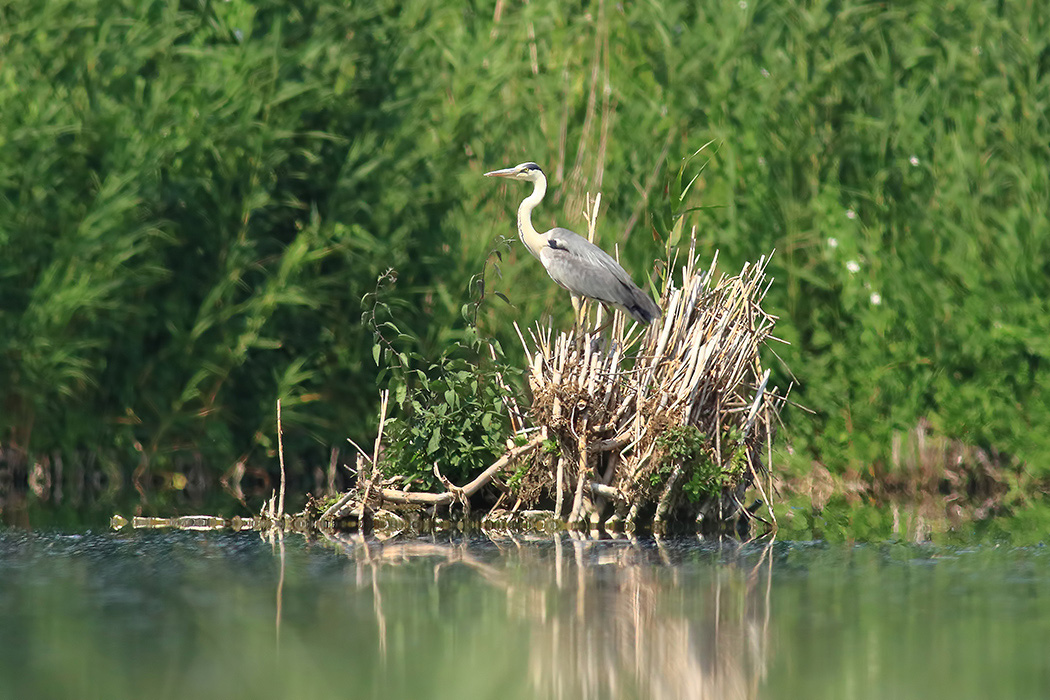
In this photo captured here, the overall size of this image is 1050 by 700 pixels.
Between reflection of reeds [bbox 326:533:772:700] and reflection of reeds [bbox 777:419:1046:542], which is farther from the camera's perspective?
reflection of reeds [bbox 777:419:1046:542]

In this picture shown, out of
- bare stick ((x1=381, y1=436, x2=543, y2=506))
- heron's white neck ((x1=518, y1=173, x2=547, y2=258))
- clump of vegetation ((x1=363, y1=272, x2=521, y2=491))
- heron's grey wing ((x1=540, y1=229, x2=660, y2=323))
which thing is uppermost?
heron's white neck ((x1=518, y1=173, x2=547, y2=258))

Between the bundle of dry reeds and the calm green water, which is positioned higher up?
the bundle of dry reeds

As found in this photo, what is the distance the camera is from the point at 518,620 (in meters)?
5.98

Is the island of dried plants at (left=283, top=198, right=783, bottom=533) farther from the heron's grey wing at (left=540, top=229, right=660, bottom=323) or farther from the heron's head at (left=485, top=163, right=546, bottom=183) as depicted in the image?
the heron's head at (left=485, top=163, right=546, bottom=183)

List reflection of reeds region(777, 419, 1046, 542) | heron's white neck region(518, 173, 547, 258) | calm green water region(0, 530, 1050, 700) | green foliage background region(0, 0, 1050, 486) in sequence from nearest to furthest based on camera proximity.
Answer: calm green water region(0, 530, 1050, 700) < heron's white neck region(518, 173, 547, 258) < reflection of reeds region(777, 419, 1046, 542) < green foliage background region(0, 0, 1050, 486)

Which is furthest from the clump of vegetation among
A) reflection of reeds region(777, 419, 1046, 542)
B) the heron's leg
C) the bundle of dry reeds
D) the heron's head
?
reflection of reeds region(777, 419, 1046, 542)

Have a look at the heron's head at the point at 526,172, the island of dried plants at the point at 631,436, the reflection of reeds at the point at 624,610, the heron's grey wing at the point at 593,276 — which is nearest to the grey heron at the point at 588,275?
the heron's grey wing at the point at 593,276

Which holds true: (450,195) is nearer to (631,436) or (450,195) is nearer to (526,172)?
(526,172)

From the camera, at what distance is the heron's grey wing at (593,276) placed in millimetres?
8859

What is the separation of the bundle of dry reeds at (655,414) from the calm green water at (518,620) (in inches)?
27.7

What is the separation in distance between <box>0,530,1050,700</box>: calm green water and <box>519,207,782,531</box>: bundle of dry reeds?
703mm

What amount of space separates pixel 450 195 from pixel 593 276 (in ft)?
10.3

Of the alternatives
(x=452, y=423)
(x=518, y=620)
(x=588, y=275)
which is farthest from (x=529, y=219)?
(x=518, y=620)

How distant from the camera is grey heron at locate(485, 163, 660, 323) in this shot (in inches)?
349
